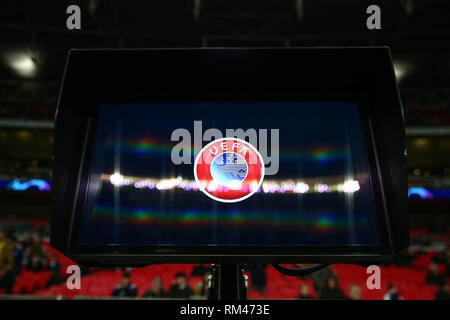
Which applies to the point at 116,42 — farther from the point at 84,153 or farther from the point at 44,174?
the point at 84,153

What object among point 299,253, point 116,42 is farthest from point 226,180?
point 116,42

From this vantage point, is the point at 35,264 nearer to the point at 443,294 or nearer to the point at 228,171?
the point at 443,294

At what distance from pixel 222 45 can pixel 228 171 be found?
25.1 ft

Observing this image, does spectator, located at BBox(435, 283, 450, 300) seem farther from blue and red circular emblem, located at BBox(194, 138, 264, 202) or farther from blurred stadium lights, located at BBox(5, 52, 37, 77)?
blurred stadium lights, located at BBox(5, 52, 37, 77)

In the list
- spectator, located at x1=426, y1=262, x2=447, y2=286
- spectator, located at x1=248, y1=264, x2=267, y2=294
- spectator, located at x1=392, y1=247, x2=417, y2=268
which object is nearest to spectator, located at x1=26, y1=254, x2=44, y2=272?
spectator, located at x1=248, y1=264, x2=267, y2=294

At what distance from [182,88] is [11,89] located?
12.0 meters

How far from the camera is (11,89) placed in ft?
35.8

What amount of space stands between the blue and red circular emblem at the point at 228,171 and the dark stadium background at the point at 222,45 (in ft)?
12.5

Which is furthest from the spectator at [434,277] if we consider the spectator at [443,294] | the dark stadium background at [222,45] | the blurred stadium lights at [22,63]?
the blurred stadium lights at [22,63]

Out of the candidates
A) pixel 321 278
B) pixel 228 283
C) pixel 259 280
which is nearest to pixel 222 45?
pixel 259 280

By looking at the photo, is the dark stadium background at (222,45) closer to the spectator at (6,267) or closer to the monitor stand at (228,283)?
the spectator at (6,267)

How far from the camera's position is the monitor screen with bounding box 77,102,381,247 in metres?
0.65

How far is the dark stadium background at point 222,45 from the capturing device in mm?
5137

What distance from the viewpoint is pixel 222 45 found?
793 centimetres
